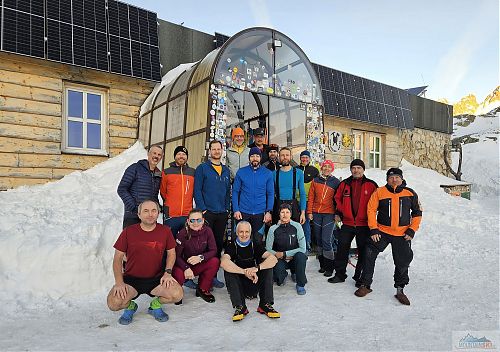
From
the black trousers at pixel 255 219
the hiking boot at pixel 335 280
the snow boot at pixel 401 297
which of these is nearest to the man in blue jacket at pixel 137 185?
the black trousers at pixel 255 219

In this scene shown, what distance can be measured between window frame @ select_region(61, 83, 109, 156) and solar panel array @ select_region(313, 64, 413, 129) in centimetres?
715

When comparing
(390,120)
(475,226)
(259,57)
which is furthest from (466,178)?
(259,57)

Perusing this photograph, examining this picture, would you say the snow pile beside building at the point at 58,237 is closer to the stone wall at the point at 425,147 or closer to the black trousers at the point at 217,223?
the black trousers at the point at 217,223

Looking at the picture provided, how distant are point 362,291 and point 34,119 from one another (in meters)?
7.57

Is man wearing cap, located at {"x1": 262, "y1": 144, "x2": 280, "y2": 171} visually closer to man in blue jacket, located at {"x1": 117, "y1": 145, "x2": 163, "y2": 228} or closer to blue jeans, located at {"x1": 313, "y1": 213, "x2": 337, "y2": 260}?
blue jeans, located at {"x1": 313, "y1": 213, "x2": 337, "y2": 260}

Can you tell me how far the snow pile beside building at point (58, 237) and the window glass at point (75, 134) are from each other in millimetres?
1029

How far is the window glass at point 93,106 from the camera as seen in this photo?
830 centimetres

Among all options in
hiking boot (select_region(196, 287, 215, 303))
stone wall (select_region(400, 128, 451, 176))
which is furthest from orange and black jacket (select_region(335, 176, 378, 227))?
stone wall (select_region(400, 128, 451, 176))

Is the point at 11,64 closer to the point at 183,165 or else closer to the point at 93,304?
the point at 183,165

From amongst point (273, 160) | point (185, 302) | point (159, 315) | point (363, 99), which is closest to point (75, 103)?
point (273, 160)

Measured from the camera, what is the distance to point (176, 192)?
469 centimetres

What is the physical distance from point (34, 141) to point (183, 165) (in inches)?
188

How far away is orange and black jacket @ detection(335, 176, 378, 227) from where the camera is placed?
4867 mm

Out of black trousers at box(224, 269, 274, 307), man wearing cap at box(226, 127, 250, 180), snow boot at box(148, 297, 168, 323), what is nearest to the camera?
snow boot at box(148, 297, 168, 323)
